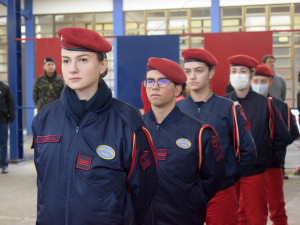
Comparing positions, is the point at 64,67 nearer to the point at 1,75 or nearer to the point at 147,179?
the point at 147,179

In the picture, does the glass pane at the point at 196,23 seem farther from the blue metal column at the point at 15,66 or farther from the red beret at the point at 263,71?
the red beret at the point at 263,71

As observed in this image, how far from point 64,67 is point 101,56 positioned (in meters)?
0.18

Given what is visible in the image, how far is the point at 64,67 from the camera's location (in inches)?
73.9

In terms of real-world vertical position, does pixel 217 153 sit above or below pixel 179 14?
below

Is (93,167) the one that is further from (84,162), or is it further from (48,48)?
(48,48)

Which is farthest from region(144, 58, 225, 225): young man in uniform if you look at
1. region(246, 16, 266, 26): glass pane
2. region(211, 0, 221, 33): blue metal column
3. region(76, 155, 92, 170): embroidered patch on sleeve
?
region(246, 16, 266, 26): glass pane

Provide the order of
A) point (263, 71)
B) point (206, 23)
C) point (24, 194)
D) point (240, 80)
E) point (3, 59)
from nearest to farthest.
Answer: point (240, 80)
point (263, 71)
point (24, 194)
point (206, 23)
point (3, 59)

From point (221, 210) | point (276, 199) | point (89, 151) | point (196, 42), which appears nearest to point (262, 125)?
point (276, 199)

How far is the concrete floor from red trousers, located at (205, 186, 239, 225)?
1.86 meters

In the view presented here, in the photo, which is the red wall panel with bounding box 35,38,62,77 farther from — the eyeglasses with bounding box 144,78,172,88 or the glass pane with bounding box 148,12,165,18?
the glass pane with bounding box 148,12,165,18

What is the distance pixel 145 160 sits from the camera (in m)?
1.88

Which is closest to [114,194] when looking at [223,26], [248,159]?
[248,159]

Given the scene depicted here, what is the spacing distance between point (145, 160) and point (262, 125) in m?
2.20

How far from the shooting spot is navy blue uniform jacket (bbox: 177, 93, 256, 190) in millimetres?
3049
